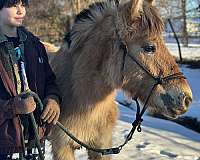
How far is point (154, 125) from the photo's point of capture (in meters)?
7.62

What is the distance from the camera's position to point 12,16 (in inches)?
115

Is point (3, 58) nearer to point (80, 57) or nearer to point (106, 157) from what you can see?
point (80, 57)

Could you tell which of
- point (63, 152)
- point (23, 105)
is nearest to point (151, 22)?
point (23, 105)

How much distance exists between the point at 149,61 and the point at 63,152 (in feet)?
3.62

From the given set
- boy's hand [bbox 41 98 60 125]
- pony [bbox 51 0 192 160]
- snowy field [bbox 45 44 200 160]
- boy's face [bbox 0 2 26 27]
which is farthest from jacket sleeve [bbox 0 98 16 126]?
snowy field [bbox 45 44 200 160]

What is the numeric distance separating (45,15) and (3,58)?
20.6m

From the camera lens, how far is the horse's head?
3242 mm

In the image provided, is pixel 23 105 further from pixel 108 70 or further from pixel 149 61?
pixel 149 61

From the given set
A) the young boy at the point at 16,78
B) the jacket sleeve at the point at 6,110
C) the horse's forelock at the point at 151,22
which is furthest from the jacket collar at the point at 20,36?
the horse's forelock at the point at 151,22

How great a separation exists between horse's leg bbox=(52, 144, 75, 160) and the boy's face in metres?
1.23

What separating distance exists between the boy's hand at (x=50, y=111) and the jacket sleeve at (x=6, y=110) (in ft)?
0.80

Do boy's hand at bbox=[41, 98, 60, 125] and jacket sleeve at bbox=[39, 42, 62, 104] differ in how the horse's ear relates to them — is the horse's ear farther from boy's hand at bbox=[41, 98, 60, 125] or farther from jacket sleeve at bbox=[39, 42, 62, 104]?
boy's hand at bbox=[41, 98, 60, 125]

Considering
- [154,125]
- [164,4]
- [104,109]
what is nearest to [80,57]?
[104,109]

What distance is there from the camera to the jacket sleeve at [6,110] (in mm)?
2814
